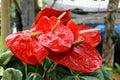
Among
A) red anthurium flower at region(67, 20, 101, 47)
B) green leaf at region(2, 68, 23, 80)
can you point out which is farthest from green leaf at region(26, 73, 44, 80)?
red anthurium flower at region(67, 20, 101, 47)

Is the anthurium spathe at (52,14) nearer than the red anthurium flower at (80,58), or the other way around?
the red anthurium flower at (80,58)

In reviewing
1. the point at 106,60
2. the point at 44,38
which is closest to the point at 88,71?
the point at 44,38

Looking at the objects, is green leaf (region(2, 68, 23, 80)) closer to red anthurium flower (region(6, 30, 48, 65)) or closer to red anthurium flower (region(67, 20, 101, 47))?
red anthurium flower (region(6, 30, 48, 65))

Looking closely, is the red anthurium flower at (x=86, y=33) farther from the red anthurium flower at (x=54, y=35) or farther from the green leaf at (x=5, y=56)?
the green leaf at (x=5, y=56)

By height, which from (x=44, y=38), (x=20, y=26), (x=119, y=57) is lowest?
(x=119, y=57)

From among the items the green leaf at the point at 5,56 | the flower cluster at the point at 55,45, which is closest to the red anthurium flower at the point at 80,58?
the flower cluster at the point at 55,45

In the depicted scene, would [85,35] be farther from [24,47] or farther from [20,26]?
[20,26]
